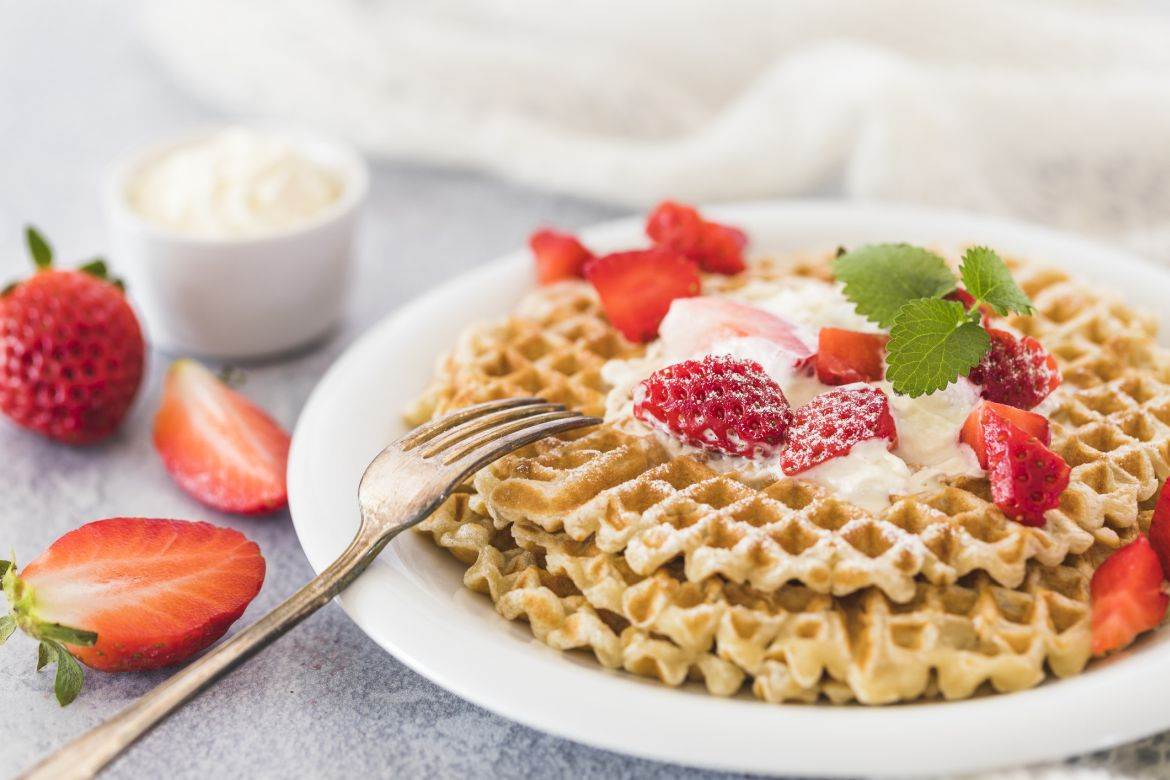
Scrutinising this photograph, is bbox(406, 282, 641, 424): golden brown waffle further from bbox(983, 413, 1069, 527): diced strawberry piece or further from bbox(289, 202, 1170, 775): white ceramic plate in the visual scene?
bbox(983, 413, 1069, 527): diced strawberry piece

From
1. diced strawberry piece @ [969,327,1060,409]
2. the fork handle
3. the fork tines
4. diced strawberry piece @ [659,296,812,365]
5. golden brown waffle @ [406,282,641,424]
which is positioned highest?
diced strawberry piece @ [969,327,1060,409]

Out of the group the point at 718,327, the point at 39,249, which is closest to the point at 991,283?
the point at 718,327

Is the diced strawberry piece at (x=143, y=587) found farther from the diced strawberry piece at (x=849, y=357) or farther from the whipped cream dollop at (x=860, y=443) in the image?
the diced strawberry piece at (x=849, y=357)

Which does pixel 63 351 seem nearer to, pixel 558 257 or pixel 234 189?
pixel 234 189

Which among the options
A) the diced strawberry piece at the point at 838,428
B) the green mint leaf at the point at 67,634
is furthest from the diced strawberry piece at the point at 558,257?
the green mint leaf at the point at 67,634

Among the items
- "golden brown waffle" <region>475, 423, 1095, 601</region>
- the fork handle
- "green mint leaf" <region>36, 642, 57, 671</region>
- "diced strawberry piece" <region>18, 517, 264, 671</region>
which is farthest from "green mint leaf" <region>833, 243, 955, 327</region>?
"green mint leaf" <region>36, 642, 57, 671</region>

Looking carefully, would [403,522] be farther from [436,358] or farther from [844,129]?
[844,129]
